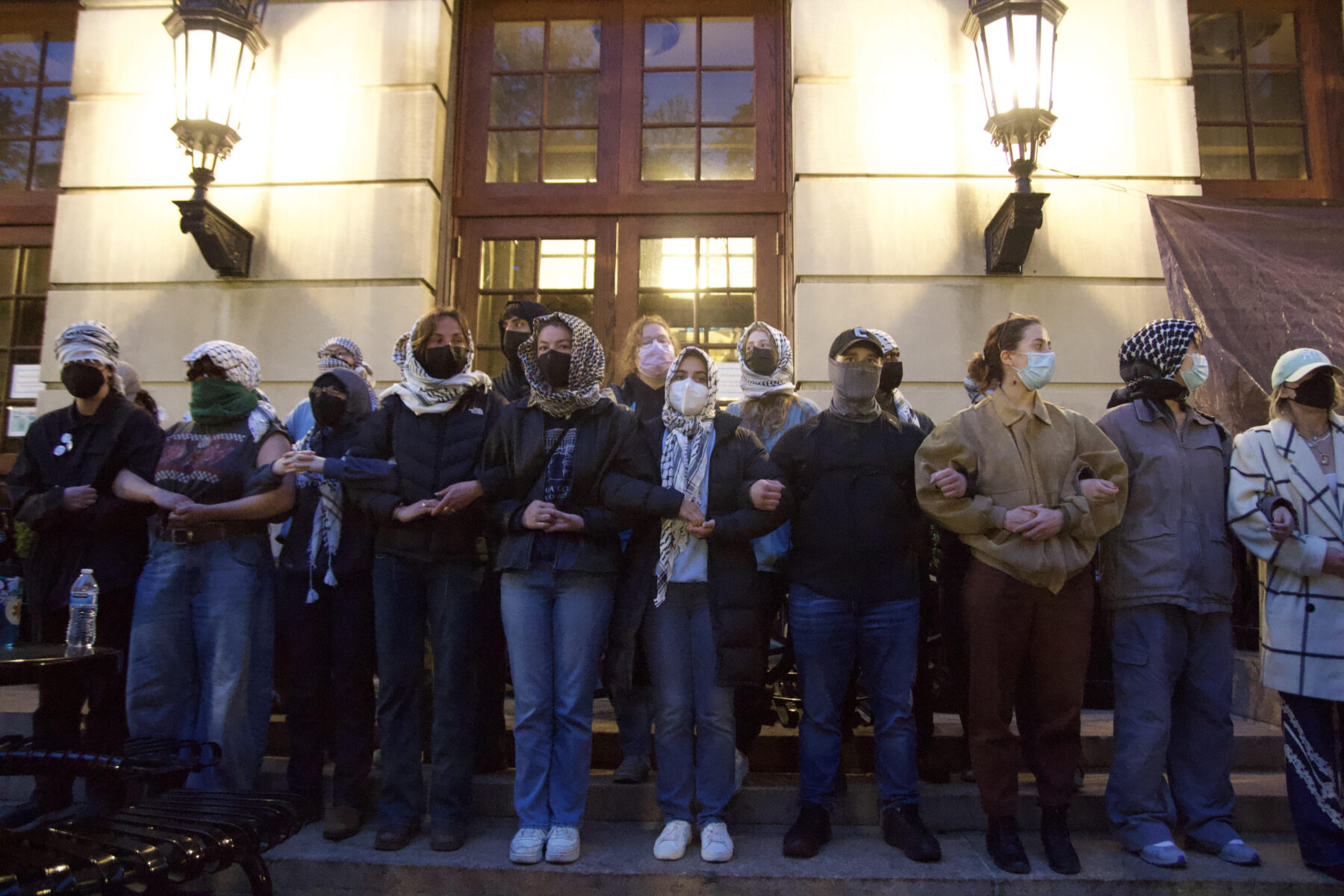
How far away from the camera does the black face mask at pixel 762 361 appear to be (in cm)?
402

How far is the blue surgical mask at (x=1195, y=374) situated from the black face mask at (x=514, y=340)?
3.11 m

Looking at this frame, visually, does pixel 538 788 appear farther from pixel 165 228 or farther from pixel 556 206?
pixel 165 228

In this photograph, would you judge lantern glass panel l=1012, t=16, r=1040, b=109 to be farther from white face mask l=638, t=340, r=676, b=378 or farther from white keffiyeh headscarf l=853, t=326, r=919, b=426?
white face mask l=638, t=340, r=676, b=378

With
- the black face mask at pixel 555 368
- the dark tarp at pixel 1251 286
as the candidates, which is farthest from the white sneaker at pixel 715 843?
the dark tarp at pixel 1251 286

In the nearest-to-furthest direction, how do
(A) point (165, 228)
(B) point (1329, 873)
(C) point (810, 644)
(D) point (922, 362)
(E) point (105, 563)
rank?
(B) point (1329, 873) < (C) point (810, 644) < (E) point (105, 563) < (D) point (922, 362) < (A) point (165, 228)

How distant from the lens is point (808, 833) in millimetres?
3283

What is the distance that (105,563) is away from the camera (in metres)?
3.85

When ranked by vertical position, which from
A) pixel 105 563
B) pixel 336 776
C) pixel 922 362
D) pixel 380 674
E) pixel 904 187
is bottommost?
pixel 336 776

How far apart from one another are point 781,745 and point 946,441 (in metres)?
1.83

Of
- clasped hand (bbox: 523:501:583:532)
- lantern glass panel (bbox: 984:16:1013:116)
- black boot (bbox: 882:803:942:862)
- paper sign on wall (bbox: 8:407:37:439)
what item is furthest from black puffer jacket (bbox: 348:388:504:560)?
paper sign on wall (bbox: 8:407:37:439)

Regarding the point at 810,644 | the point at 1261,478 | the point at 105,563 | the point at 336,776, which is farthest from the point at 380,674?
the point at 1261,478

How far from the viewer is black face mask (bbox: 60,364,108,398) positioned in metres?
3.93

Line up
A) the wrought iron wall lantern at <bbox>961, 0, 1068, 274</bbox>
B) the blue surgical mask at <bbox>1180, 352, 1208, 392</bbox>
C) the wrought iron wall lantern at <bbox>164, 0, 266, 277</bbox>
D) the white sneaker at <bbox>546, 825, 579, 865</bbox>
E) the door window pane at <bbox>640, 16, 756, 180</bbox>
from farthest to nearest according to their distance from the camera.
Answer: the door window pane at <bbox>640, 16, 756, 180</bbox>, the wrought iron wall lantern at <bbox>164, 0, 266, 277</bbox>, the wrought iron wall lantern at <bbox>961, 0, 1068, 274</bbox>, the blue surgical mask at <bbox>1180, 352, 1208, 392</bbox>, the white sneaker at <bbox>546, 825, 579, 865</bbox>

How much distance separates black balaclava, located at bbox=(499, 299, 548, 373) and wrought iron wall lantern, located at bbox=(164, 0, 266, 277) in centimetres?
284
